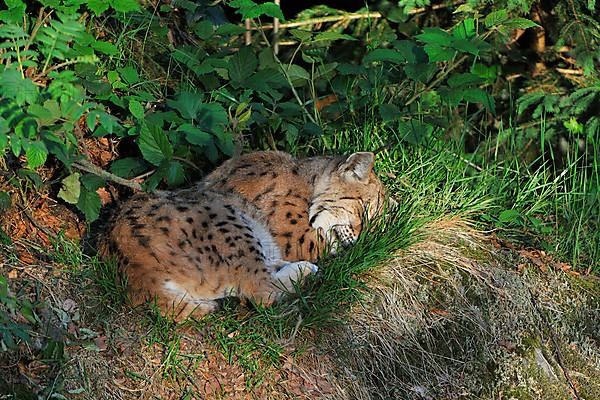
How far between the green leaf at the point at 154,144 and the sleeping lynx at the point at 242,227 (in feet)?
0.58

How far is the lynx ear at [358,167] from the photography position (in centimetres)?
468

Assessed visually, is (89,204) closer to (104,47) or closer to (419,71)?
(104,47)

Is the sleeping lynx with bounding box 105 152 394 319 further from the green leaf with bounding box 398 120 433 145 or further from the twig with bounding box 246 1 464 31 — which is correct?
the twig with bounding box 246 1 464 31

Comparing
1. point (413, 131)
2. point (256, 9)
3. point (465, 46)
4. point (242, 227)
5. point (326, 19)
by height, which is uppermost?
point (256, 9)

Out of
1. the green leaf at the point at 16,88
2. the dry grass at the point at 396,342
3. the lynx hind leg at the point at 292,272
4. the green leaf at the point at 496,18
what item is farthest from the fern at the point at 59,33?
the green leaf at the point at 496,18

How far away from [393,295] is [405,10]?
6.64 ft

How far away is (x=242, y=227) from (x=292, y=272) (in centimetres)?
30

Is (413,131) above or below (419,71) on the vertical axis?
below

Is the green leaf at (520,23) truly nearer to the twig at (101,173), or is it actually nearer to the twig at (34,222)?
the twig at (101,173)

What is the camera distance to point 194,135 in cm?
448

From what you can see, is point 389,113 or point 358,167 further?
point 389,113

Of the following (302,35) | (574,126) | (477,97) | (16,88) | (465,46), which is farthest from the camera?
(574,126)

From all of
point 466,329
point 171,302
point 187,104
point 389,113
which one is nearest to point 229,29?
point 187,104

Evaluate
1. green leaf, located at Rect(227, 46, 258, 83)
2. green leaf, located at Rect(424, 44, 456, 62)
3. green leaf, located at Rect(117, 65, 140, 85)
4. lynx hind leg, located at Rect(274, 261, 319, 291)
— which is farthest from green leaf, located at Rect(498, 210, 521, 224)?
green leaf, located at Rect(117, 65, 140, 85)
